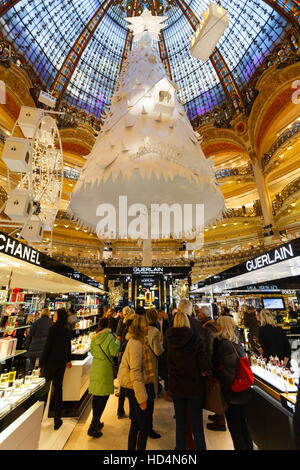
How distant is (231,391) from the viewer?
2330 mm

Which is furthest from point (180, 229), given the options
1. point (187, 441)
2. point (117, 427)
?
point (117, 427)

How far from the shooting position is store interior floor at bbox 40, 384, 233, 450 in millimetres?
2961

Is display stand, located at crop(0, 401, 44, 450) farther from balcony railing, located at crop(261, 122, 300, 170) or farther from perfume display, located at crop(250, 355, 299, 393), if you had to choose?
balcony railing, located at crop(261, 122, 300, 170)

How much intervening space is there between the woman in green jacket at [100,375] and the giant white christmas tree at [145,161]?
1819 mm

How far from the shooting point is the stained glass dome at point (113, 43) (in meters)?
16.0

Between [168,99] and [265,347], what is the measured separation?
→ 4.37 meters

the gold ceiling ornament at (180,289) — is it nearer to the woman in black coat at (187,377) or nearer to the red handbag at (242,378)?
the woman in black coat at (187,377)

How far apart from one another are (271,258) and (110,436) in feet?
12.5

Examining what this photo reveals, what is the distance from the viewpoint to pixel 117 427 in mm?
3457

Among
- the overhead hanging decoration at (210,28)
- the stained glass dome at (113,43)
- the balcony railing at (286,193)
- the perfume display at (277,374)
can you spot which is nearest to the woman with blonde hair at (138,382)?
the perfume display at (277,374)


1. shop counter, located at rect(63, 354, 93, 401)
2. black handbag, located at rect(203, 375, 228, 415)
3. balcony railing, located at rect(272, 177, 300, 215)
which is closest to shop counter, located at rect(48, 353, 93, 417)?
shop counter, located at rect(63, 354, 93, 401)

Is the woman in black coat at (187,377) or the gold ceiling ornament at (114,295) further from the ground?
the gold ceiling ornament at (114,295)

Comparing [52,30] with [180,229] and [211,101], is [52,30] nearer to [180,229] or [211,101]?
[211,101]

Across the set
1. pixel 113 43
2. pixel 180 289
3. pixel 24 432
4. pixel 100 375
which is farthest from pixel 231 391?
pixel 113 43
